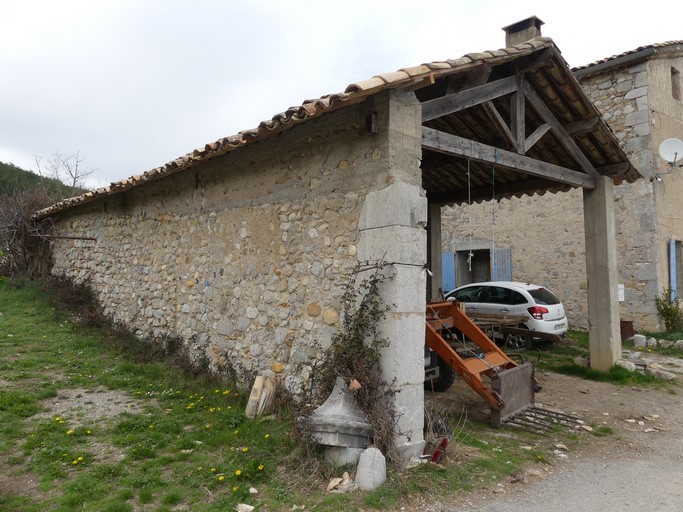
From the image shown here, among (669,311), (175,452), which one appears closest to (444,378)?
(175,452)

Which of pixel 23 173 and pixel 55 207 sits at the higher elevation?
pixel 23 173

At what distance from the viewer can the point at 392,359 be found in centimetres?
380

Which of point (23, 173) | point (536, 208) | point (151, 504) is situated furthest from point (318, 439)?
point (23, 173)

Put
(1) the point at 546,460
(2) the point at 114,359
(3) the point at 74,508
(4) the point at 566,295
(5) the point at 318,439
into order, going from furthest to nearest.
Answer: (4) the point at 566,295 < (2) the point at 114,359 < (1) the point at 546,460 < (5) the point at 318,439 < (3) the point at 74,508

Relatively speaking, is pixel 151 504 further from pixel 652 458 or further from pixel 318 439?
pixel 652 458

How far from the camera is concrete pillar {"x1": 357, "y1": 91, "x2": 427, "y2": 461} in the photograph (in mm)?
3803

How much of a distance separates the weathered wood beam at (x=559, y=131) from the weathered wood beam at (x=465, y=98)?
1.51 ft

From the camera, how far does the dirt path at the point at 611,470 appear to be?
3334 mm

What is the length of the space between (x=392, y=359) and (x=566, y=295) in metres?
9.10

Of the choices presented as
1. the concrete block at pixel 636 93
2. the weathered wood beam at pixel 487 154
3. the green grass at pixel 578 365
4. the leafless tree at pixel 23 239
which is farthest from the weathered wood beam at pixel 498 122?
the leafless tree at pixel 23 239

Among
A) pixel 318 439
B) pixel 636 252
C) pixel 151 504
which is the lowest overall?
pixel 151 504

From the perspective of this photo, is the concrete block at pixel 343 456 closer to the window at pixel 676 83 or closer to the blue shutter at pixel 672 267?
the blue shutter at pixel 672 267

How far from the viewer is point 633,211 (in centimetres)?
1034

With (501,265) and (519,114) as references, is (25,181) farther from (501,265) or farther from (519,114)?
(519,114)
